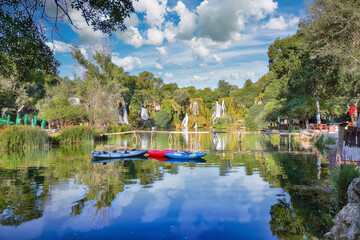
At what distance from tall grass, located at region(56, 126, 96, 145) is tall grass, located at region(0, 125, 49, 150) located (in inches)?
132

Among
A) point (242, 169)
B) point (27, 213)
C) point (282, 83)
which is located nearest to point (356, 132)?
point (242, 169)

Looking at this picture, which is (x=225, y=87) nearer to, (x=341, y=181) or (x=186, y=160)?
(x=186, y=160)

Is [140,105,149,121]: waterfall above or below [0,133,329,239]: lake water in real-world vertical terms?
above

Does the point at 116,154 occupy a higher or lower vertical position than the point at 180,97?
lower

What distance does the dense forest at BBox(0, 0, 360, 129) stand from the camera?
9492mm

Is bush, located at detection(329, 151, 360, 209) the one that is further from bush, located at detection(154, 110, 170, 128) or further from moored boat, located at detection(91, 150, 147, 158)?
bush, located at detection(154, 110, 170, 128)

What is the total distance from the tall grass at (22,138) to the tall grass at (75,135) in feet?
11.0

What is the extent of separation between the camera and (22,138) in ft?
77.3

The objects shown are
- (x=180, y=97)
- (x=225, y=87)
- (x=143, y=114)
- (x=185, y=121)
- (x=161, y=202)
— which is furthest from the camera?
(x=225, y=87)

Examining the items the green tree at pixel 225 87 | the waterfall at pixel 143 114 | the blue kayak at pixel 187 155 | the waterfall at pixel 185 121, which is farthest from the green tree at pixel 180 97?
the blue kayak at pixel 187 155

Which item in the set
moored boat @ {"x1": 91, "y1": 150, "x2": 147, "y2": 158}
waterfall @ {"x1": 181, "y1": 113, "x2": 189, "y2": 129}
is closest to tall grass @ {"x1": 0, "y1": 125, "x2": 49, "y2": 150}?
moored boat @ {"x1": 91, "y1": 150, "x2": 147, "y2": 158}

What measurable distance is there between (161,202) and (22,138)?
1918 centimetres

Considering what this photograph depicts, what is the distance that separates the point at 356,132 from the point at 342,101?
23927mm

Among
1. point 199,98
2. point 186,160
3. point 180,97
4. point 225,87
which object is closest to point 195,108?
point 199,98
